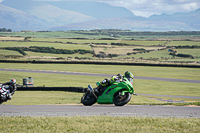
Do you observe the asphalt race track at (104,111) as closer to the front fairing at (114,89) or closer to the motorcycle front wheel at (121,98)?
the front fairing at (114,89)

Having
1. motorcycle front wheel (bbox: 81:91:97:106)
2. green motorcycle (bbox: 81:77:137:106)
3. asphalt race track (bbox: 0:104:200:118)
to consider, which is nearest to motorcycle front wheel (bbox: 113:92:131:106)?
green motorcycle (bbox: 81:77:137:106)

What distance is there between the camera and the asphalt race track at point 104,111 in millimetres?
18062

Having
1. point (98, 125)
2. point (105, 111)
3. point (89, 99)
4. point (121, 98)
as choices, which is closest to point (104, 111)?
point (105, 111)

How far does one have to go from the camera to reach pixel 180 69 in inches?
2889

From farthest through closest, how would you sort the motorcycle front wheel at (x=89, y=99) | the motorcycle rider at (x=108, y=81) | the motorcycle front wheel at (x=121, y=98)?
the motorcycle front wheel at (x=89, y=99)
the motorcycle rider at (x=108, y=81)
the motorcycle front wheel at (x=121, y=98)

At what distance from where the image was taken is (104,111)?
62.2ft

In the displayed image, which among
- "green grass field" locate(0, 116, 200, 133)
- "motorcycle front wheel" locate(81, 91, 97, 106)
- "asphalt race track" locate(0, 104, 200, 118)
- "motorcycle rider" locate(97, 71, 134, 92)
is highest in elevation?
"motorcycle rider" locate(97, 71, 134, 92)

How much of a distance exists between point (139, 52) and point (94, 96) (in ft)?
382

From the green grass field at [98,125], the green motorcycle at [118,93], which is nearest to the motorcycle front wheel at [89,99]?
the green motorcycle at [118,93]

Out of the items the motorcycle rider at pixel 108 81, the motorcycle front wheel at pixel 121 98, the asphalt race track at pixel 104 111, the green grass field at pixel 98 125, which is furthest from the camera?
the asphalt race track at pixel 104 111

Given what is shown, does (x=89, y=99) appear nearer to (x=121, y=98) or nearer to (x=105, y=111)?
(x=105, y=111)

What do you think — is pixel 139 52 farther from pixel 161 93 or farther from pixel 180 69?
pixel 161 93

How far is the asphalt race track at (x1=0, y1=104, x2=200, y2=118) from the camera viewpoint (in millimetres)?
18062

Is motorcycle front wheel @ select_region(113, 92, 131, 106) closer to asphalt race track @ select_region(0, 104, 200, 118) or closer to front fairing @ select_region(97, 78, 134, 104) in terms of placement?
front fairing @ select_region(97, 78, 134, 104)
